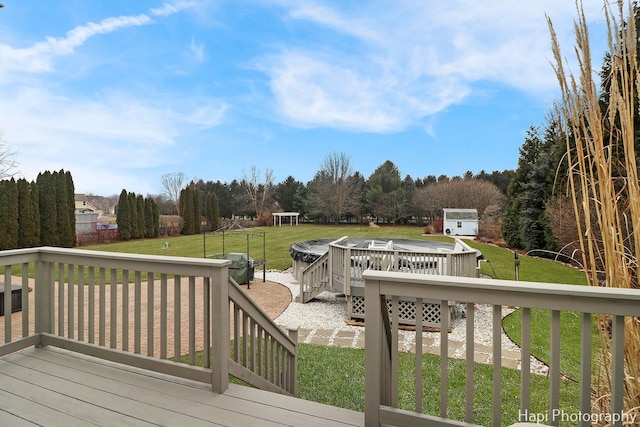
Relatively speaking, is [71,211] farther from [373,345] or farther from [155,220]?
[373,345]

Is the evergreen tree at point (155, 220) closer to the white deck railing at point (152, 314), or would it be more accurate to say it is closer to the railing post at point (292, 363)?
the white deck railing at point (152, 314)

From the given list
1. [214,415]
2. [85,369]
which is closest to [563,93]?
[214,415]

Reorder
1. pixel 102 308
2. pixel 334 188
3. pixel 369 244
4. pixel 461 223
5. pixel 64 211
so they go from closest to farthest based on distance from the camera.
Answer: pixel 102 308 → pixel 369 244 → pixel 64 211 → pixel 461 223 → pixel 334 188

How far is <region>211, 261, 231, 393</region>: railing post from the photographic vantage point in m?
1.99

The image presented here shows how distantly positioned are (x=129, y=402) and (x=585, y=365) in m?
2.28

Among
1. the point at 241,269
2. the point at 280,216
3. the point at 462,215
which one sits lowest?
the point at 241,269

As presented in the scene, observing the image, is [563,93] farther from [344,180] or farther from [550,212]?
[344,180]

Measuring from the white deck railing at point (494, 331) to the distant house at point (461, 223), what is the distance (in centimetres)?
2166

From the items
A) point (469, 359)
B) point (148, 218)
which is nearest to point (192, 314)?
point (469, 359)

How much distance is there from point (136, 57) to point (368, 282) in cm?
1106

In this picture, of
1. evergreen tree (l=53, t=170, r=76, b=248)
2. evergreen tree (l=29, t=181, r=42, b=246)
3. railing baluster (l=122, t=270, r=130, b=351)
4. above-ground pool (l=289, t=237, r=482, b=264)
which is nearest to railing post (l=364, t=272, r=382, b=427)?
railing baluster (l=122, t=270, r=130, b=351)

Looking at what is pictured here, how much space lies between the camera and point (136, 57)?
979 centimetres

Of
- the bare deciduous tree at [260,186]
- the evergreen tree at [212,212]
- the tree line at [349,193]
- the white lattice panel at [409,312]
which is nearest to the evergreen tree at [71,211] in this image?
the evergreen tree at [212,212]

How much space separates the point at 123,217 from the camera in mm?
18797
